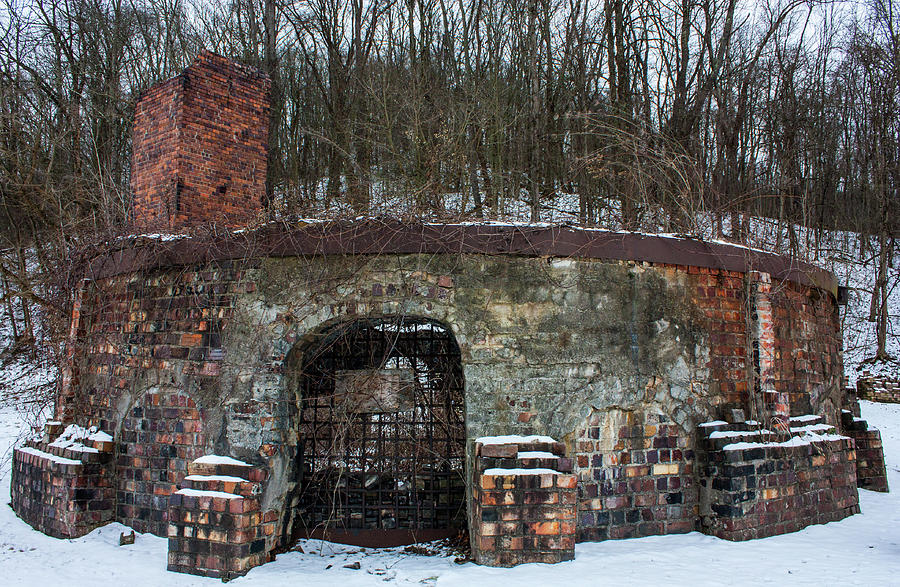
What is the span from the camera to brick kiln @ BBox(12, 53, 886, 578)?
4742 millimetres

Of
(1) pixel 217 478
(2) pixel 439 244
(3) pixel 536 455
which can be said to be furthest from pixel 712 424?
(1) pixel 217 478

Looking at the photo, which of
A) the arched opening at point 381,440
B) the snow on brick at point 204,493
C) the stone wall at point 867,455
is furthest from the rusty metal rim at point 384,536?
the stone wall at point 867,455

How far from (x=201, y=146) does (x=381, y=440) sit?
4.22 meters

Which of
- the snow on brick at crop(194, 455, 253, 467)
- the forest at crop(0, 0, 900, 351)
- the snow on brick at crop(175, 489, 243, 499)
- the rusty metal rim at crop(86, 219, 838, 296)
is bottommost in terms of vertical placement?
the snow on brick at crop(175, 489, 243, 499)

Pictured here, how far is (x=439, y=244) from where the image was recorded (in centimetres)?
486

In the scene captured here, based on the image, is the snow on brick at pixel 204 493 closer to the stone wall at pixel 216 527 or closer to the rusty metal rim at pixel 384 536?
the stone wall at pixel 216 527

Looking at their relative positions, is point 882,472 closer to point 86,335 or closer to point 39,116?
point 86,335

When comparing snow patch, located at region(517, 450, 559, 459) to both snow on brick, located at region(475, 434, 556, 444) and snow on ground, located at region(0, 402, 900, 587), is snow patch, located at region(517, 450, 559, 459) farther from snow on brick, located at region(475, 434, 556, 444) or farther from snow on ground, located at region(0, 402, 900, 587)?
snow on ground, located at region(0, 402, 900, 587)

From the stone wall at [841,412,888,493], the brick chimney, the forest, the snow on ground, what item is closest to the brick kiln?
the snow on ground

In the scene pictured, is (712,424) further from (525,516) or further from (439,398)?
(439,398)

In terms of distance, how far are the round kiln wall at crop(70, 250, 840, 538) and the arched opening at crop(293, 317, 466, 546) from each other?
0.35 meters

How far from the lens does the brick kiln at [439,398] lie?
474 centimetres

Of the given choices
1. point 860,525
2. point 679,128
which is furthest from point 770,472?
point 679,128

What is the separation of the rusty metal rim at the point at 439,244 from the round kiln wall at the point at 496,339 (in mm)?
88
